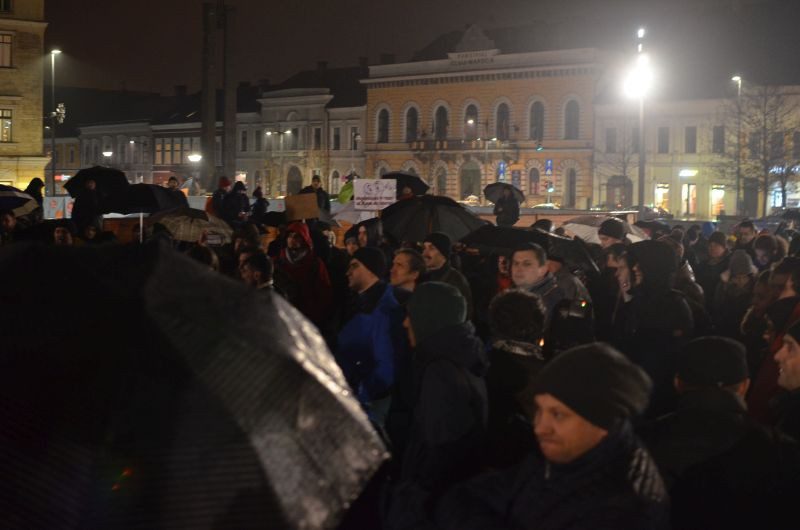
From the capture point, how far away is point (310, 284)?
9.83 meters

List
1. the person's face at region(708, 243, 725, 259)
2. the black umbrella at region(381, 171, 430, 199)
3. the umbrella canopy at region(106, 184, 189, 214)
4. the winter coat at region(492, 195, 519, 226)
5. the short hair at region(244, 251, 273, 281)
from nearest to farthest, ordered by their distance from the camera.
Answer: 1. the short hair at region(244, 251, 273, 281)
2. the person's face at region(708, 243, 725, 259)
3. the umbrella canopy at region(106, 184, 189, 214)
4. the winter coat at region(492, 195, 519, 226)
5. the black umbrella at region(381, 171, 430, 199)

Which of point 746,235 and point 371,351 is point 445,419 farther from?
point 746,235

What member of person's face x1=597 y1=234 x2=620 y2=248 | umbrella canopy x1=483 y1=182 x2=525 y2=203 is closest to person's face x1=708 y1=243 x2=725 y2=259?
person's face x1=597 y1=234 x2=620 y2=248

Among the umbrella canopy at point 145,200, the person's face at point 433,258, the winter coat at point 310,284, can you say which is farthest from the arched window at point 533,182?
the person's face at point 433,258

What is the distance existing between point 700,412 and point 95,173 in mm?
12210

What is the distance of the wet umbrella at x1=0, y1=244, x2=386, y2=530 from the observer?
2.18 metres

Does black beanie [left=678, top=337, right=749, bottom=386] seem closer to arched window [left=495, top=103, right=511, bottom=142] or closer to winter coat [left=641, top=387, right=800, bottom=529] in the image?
winter coat [left=641, top=387, right=800, bottom=529]

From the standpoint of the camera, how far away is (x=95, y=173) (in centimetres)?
1509

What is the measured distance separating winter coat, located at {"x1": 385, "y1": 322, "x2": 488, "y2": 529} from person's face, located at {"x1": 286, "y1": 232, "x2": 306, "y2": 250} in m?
5.63

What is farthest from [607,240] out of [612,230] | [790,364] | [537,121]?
[537,121]

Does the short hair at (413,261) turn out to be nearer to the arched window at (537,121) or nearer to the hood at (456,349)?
the hood at (456,349)

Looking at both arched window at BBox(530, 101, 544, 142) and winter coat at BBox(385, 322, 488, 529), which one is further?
arched window at BBox(530, 101, 544, 142)

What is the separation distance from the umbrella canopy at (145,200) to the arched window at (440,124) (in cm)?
6559

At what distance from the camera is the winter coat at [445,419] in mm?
4137
